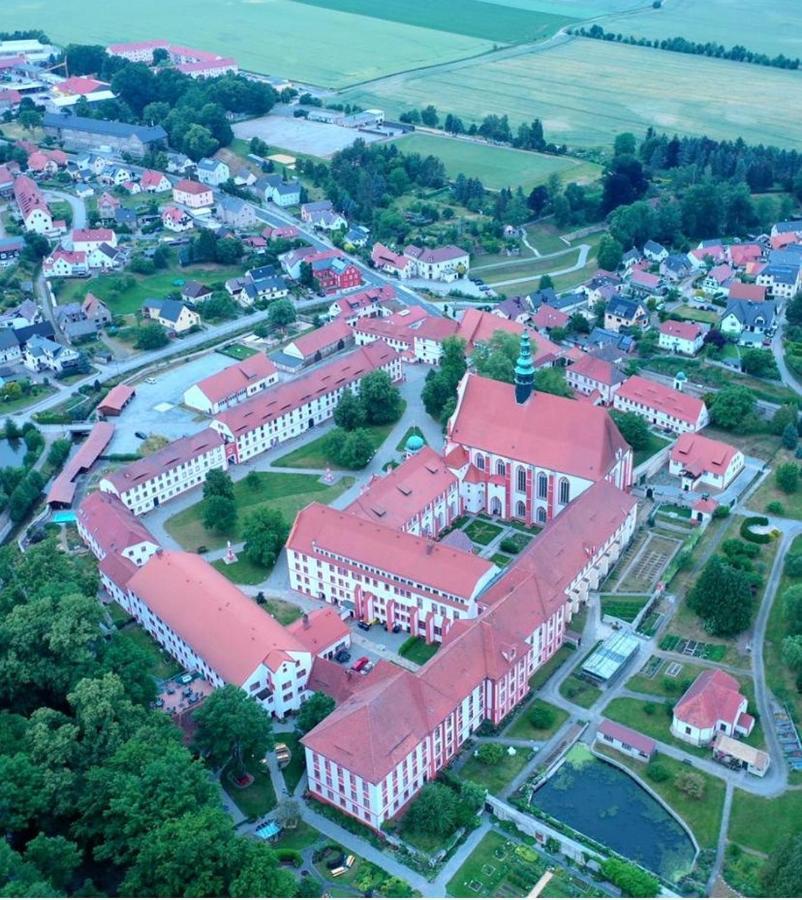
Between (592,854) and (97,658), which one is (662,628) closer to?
(592,854)

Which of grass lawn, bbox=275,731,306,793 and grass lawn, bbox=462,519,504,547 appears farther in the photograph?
grass lawn, bbox=462,519,504,547

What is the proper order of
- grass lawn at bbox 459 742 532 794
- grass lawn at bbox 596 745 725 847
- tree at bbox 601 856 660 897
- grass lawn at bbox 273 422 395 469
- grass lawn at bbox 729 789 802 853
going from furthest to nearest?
grass lawn at bbox 273 422 395 469 < grass lawn at bbox 459 742 532 794 < grass lawn at bbox 596 745 725 847 < grass lawn at bbox 729 789 802 853 < tree at bbox 601 856 660 897

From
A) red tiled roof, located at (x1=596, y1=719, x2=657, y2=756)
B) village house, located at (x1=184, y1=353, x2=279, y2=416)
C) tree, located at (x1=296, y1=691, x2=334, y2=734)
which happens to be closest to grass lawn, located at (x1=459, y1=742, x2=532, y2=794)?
red tiled roof, located at (x1=596, y1=719, x2=657, y2=756)

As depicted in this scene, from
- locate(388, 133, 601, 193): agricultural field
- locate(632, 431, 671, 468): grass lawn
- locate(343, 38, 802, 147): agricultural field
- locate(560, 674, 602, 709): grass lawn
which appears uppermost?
locate(343, 38, 802, 147): agricultural field

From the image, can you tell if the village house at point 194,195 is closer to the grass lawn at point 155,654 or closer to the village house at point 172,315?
the village house at point 172,315

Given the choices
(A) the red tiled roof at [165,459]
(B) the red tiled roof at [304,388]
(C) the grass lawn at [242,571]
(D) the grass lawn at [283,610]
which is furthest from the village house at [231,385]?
(D) the grass lawn at [283,610]

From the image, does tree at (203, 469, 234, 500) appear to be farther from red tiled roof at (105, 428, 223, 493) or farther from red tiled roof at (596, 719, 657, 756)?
red tiled roof at (596, 719, 657, 756)
